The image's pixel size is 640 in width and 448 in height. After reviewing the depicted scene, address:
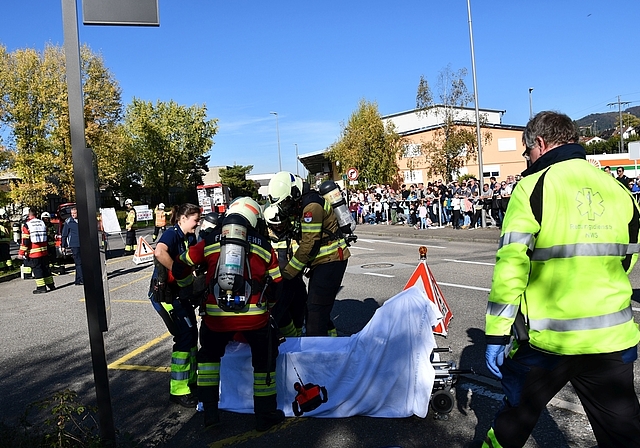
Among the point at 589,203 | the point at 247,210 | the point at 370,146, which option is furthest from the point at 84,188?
the point at 370,146

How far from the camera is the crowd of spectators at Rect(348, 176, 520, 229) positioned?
2073 cm

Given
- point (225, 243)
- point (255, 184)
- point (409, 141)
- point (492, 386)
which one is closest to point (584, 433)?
point (492, 386)

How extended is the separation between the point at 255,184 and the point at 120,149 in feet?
154

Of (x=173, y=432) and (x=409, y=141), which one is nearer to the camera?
(x=173, y=432)

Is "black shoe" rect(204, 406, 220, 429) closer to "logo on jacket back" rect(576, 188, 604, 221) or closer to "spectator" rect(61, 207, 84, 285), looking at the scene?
"logo on jacket back" rect(576, 188, 604, 221)

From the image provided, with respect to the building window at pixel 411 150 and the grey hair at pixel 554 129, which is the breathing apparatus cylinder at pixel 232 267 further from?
the building window at pixel 411 150

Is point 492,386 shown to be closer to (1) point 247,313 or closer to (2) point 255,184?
(1) point 247,313

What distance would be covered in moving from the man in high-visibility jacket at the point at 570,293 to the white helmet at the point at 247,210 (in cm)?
210

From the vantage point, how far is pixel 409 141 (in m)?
42.5

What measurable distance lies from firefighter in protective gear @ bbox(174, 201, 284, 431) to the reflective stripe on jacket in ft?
6.56

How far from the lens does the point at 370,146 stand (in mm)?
42969

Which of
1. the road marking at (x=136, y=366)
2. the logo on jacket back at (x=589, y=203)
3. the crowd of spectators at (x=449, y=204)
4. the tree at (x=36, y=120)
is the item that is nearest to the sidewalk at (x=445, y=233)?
the crowd of spectators at (x=449, y=204)

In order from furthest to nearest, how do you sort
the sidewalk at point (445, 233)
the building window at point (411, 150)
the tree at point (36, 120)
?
the building window at point (411, 150) < the tree at point (36, 120) < the sidewalk at point (445, 233)

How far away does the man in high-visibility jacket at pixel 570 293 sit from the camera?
2.54m
